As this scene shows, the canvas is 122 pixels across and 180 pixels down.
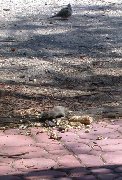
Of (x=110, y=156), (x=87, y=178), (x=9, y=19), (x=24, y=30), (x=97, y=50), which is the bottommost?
(x=87, y=178)

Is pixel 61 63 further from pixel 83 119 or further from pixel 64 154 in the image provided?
pixel 64 154

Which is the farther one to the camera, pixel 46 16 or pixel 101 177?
pixel 46 16

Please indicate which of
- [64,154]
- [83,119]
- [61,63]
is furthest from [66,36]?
[64,154]

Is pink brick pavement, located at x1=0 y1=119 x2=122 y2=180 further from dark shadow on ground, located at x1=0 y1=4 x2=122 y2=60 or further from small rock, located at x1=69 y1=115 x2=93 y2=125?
dark shadow on ground, located at x1=0 y1=4 x2=122 y2=60

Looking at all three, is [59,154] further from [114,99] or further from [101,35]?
[101,35]

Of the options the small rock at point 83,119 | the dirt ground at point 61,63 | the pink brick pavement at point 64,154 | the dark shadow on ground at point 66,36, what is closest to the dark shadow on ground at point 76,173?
the pink brick pavement at point 64,154

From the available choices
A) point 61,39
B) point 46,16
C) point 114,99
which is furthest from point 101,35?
point 114,99

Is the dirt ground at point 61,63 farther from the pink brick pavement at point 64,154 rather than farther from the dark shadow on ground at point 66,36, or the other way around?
the pink brick pavement at point 64,154
